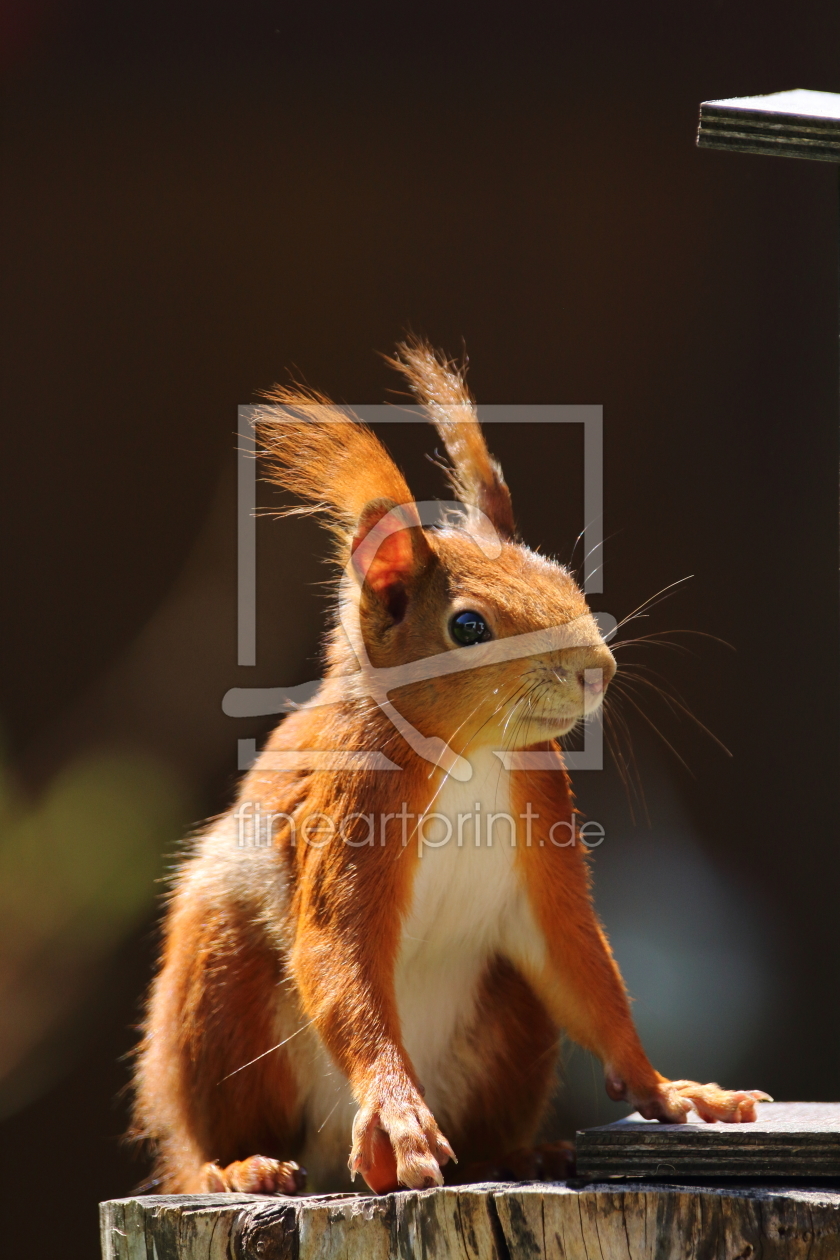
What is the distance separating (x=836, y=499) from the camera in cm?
371

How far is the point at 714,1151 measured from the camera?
1.85 m

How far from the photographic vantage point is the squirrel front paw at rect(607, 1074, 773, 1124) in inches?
81.4

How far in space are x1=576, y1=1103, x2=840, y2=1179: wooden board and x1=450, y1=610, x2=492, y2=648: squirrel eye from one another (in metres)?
0.77

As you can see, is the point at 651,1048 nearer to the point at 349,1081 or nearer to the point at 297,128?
the point at 349,1081

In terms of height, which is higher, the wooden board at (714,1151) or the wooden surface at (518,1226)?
the wooden board at (714,1151)

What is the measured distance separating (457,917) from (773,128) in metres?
1.33

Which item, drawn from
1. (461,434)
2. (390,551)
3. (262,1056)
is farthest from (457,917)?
(461,434)

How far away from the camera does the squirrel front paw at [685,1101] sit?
207cm

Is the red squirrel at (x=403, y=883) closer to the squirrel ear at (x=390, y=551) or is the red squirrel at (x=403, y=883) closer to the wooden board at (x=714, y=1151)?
the squirrel ear at (x=390, y=551)

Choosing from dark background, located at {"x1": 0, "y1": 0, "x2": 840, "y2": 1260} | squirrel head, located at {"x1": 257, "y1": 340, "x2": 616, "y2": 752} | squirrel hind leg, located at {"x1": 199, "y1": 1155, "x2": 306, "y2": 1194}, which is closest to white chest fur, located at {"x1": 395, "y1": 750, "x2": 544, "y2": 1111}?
squirrel head, located at {"x1": 257, "y1": 340, "x2": 616, "y2": 752}

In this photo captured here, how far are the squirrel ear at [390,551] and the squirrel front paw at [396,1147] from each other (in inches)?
31.2

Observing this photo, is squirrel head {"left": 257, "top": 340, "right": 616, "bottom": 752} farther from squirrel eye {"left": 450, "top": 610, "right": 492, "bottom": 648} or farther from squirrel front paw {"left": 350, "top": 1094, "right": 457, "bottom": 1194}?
squirrel front paw {"left": 350, "top": 1094, "right": 457, "bottom": 1194}

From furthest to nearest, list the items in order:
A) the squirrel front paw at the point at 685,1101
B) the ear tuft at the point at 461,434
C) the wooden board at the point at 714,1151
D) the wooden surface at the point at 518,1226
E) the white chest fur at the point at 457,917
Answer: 1. the ear tuft at the point at 461,434
2. the white chest fur at the point at 457,917
3. the squirrel front paw at the point at 685,1101
4. the wooden board at the point at 714,1151
5. the wooden surface at the point at 518,1226

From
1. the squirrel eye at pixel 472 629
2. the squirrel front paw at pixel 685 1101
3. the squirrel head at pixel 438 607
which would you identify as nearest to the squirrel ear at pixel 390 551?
the squirrel head at pixel 438 607
